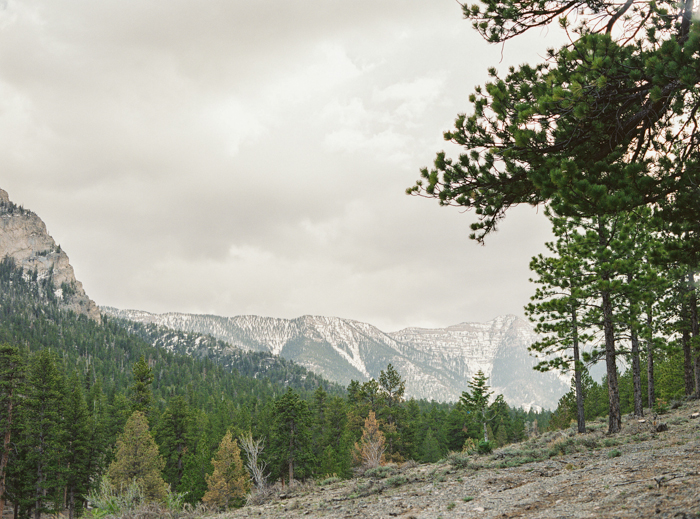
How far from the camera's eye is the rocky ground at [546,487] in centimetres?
597

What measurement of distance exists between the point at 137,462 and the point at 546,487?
104 ft

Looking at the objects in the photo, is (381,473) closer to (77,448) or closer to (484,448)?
(484,448)

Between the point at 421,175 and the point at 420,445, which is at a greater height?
the point at 421,175

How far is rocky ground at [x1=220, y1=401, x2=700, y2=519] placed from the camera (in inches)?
235

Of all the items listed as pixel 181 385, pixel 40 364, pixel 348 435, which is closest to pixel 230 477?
pixel 348 435

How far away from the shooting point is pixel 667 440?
443 inches

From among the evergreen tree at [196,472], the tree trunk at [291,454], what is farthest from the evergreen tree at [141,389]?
the tree trunk at [291,454]

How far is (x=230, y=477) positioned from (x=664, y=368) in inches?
1595

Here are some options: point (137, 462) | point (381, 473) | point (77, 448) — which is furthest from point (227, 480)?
point (381, 473)

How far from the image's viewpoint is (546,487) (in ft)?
26.7

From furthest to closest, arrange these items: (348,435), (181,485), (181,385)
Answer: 1. (181,385)
2. (348,435)
3. (181,485)

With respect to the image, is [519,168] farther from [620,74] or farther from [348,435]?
[348,435]

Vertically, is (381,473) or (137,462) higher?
(381,473)

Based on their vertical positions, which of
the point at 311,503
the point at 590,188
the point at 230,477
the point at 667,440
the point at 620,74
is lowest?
the point at 230,477
